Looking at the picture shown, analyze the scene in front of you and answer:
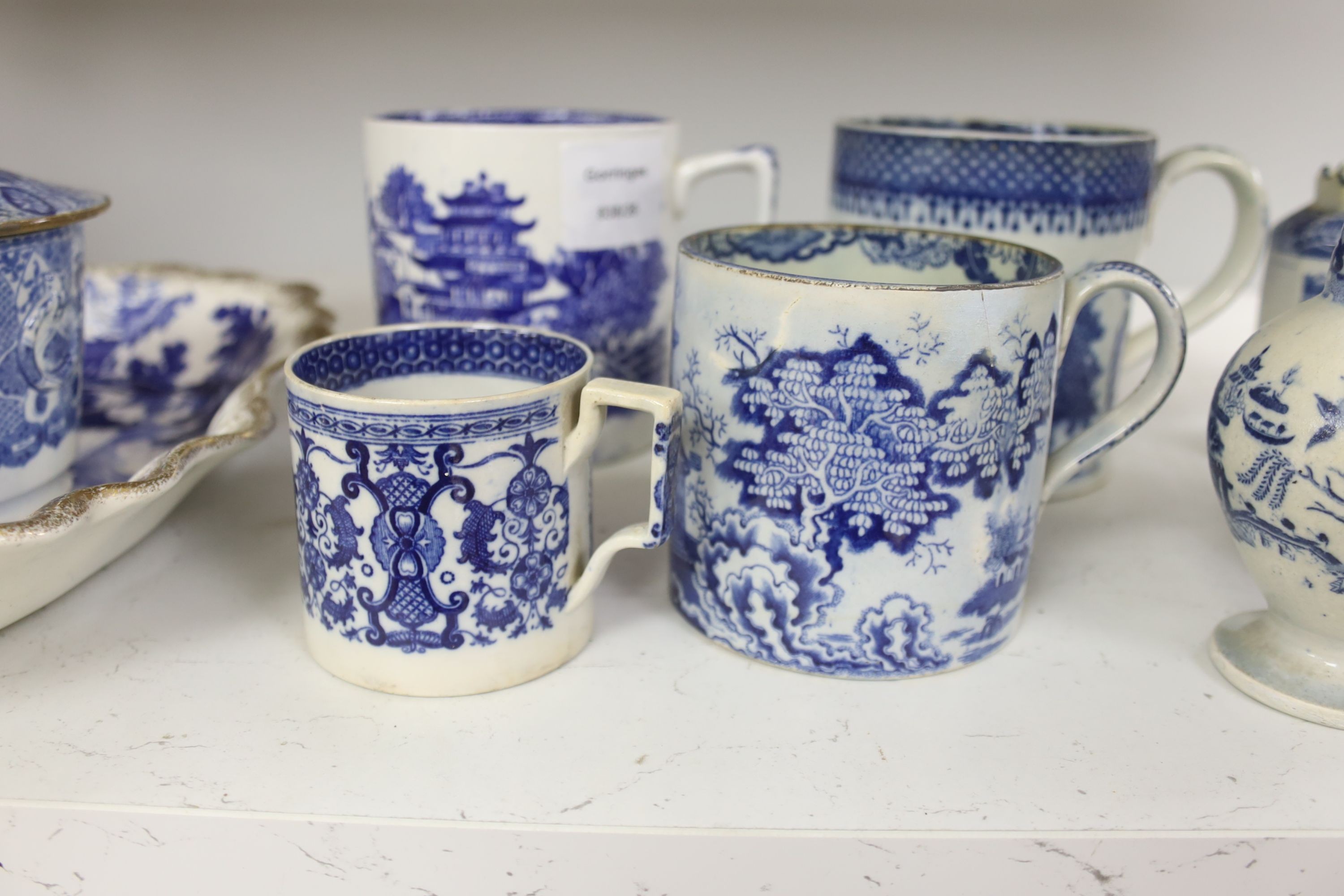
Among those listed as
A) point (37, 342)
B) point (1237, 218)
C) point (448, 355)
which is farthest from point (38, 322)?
point (1237, 218)

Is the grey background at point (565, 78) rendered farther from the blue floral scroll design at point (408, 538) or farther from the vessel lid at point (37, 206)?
the blue floral scroll design at point (408, 538)

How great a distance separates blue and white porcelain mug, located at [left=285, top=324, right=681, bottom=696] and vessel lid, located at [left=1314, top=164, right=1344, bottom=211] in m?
0.42

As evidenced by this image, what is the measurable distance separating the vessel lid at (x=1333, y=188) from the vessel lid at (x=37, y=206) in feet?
2.09

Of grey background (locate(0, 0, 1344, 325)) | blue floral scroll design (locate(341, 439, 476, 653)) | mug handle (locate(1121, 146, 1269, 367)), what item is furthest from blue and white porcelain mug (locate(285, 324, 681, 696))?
grey background (locate(0, 0, 1344, 325))

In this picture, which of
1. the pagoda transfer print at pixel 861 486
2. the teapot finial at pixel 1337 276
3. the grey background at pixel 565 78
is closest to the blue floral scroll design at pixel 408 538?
the pagoda transfer print at pixel 861 486

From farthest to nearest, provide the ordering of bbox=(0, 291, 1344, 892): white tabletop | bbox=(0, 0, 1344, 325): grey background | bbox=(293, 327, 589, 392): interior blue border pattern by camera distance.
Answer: bbox=(0, 0, 1344, 325): grey background, bbox=(293, 327, 589, 392): interior blue border pattern, bbox=(0, 291, 1344, 892): white tabletop

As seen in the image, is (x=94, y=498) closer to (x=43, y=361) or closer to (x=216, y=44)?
(x=43, y=361)

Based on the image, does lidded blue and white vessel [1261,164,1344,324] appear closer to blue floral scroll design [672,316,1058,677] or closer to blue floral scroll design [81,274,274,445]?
blue floral scroll design [672,316,1058,677]

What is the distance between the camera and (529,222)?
61 centimetres

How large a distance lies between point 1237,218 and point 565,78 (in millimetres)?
682

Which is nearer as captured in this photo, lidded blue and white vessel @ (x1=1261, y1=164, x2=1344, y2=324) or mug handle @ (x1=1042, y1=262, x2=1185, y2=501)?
mug handle @ (x1=1042, y1=262, x2=1185, y2=501)

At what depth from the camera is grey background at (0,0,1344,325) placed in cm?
109

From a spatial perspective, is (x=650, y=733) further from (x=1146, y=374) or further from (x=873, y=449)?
(x=1146, y=374)

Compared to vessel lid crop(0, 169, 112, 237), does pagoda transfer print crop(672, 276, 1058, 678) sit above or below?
below
